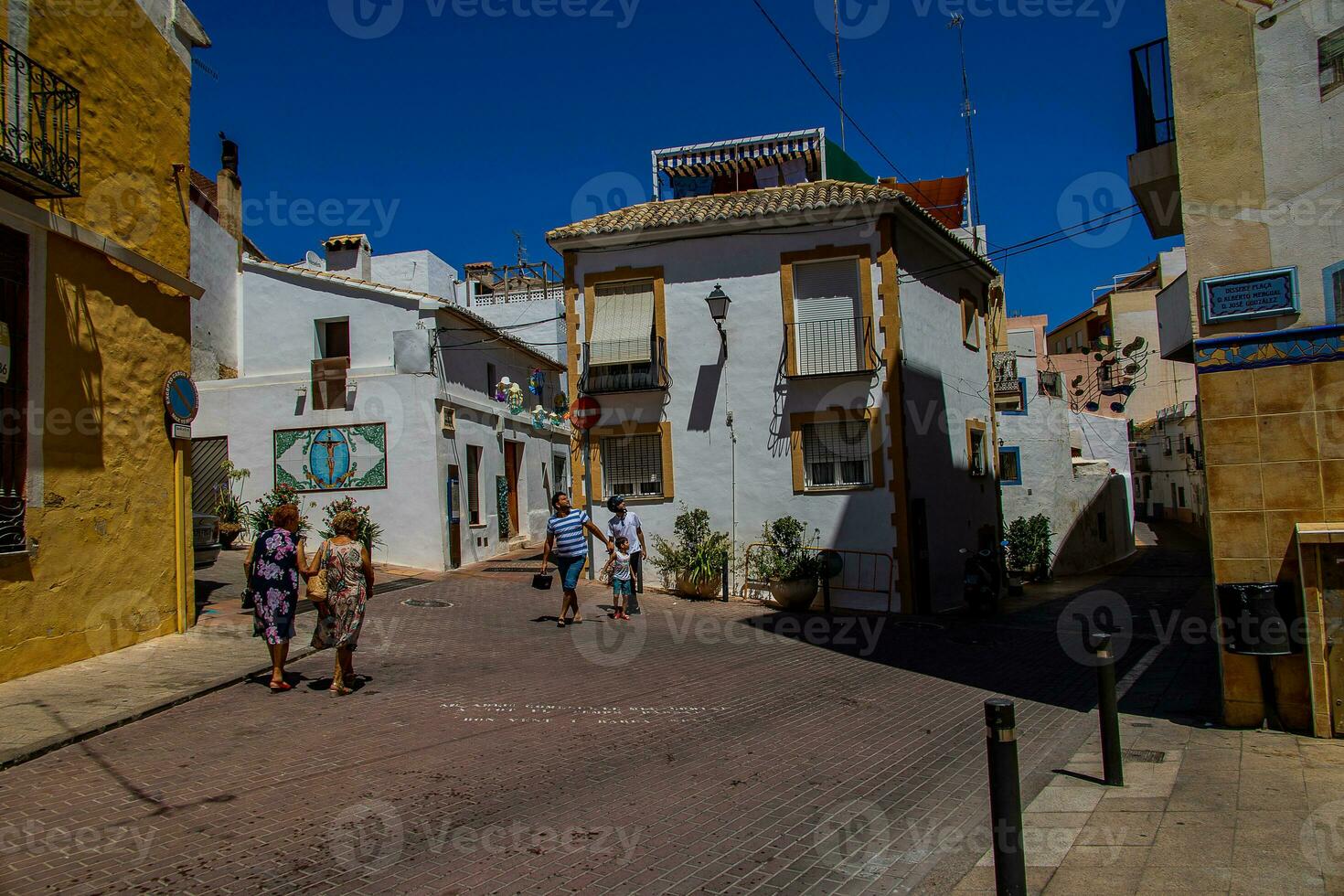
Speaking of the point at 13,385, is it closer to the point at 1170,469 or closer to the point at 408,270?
the point at 408,270

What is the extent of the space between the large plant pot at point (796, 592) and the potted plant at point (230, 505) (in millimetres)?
10561

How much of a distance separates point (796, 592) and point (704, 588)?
1760 mm

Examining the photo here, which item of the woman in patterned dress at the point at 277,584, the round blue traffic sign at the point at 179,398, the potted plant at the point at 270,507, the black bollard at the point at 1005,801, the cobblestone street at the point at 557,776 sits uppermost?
the round blue traffic sign at the point at 179,398

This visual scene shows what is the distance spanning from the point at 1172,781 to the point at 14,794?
696 cm

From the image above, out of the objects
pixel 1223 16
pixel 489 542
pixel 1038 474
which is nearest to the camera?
pixel 1223 16

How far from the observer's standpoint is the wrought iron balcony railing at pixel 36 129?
805 centimetres

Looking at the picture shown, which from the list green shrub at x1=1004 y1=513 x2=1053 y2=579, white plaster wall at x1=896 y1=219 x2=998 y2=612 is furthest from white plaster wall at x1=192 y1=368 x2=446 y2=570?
green shrub at x1=1004 y1=513 x2=1053 y2=579

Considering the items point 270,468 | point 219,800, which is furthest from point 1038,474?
point 219,800

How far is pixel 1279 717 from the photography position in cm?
672

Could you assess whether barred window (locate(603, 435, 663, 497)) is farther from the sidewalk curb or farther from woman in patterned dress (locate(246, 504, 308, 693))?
woman in patterned dress (locate(246, 504, 308, 693))

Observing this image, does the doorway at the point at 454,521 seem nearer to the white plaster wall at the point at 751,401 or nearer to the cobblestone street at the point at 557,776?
the white plaster wall at the point at 751,401

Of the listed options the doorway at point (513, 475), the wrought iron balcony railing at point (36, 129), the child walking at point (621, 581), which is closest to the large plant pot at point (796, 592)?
the child walking at point (621, 581)

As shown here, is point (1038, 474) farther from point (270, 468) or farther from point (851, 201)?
point (270, 468)

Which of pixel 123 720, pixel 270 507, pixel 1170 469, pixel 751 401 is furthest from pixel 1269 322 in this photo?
pixel 1170 469
